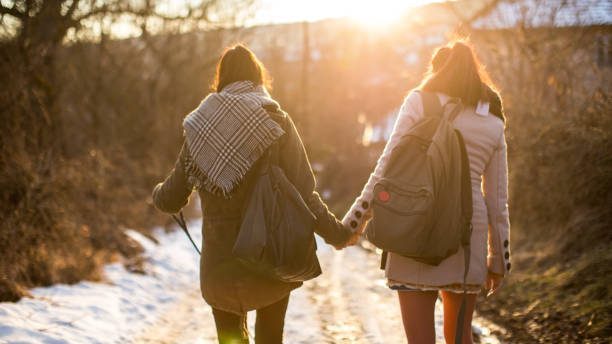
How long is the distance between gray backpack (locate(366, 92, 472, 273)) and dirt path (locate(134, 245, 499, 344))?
278 cm

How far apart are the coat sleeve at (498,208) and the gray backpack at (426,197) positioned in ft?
0.70

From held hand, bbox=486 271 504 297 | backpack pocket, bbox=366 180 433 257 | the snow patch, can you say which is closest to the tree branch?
the snow patch

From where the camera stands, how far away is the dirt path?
5.59 metres

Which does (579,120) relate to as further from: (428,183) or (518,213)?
(428,183)

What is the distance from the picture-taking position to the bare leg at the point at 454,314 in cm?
302

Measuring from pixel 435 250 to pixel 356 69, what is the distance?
30198 millimetres

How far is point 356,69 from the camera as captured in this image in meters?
32.4

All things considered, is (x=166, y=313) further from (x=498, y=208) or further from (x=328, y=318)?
(x=498, y=208)

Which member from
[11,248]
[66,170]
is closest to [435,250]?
[11,248]

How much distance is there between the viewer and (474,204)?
2.92 meters

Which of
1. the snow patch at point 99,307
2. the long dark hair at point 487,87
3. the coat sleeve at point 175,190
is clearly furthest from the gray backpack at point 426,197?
the snow patch at point 99,307

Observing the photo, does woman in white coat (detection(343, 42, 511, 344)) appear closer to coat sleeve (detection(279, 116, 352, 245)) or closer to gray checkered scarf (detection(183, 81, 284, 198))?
coat sleeve (detection(279, 116, 352, 245))

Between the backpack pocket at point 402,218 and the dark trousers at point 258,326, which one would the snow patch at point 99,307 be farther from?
the backpack pocket at point 402,218

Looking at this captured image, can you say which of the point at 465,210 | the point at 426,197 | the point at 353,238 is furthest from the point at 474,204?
the point at 353,238
